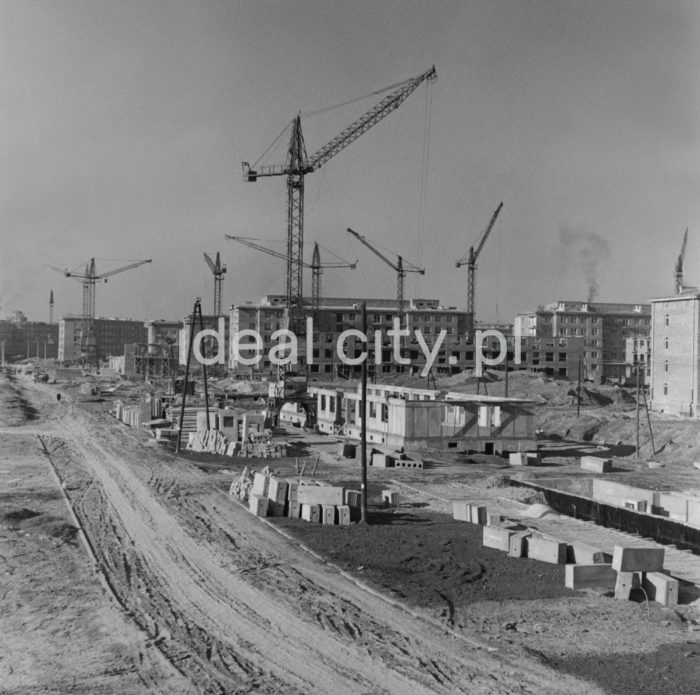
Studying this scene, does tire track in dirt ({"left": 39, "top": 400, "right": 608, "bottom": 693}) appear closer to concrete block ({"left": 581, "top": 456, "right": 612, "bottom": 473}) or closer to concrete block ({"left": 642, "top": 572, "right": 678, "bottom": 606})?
concrete block ({"left": 642, "top": 572, "right": 678, "bottom": 606})

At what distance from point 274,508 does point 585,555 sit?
7.21 m

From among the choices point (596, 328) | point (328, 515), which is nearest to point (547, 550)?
point (328, 515)

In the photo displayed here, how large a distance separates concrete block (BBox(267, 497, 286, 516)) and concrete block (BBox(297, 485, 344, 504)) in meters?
0.45

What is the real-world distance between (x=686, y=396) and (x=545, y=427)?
1045 centimetres

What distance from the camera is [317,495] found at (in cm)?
1814

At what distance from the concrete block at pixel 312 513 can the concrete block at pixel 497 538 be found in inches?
155

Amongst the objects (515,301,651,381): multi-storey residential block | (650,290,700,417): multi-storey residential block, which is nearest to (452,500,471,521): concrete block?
(650,290,700,417): multi-storey residential block

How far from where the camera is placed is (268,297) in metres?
94.4

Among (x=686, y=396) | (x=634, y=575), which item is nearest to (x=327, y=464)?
(x=634, y=575)

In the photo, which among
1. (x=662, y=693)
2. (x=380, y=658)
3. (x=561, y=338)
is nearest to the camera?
(x=662, y=693)

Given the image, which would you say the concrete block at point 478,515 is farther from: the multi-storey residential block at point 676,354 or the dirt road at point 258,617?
the multi-storey residential block at point 676,354

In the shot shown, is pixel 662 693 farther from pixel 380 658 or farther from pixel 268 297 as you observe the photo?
pixel 268 297

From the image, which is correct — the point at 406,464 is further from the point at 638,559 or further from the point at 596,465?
the point at 638,559

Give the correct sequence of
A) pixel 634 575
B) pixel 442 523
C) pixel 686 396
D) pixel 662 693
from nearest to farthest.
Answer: pixel 662 693 < pixel 634 575 < pixel 442 523 < pixel 686 396
